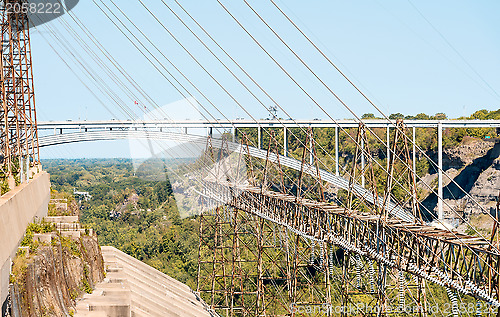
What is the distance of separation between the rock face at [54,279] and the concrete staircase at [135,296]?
42cm

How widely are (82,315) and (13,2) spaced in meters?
10.2

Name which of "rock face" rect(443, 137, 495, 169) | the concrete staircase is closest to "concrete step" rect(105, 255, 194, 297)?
the concrete staircase

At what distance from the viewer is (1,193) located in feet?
35.2

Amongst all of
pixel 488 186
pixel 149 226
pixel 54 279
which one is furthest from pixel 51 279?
pixel 149 226

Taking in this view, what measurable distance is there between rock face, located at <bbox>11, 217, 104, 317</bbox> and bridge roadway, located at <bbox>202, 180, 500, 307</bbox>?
5814 millimetres

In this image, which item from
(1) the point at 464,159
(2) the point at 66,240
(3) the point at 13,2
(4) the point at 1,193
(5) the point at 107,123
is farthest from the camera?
(1) the point at 464,159

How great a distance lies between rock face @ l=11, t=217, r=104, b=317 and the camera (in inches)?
340

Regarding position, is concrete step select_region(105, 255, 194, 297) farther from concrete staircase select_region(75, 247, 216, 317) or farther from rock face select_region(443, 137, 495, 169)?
rock face select_region(443, 137, 495, 169)

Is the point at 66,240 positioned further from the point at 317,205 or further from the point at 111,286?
the point at 317,205

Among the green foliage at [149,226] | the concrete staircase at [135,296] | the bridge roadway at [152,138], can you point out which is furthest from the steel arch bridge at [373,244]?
the green foliage at [149,226]

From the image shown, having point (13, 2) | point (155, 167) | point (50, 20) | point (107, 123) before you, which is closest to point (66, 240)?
point (13, 2)

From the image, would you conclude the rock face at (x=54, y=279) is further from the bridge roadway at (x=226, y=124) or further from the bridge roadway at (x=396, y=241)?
the bridge roadway at (x=226, y=124)

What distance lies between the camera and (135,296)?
16.7 meters

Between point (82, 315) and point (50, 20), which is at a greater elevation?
point (50, 20)
